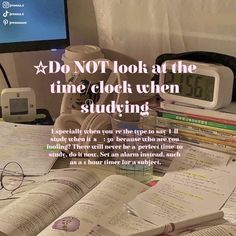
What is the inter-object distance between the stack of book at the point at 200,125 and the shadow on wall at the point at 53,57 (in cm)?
37

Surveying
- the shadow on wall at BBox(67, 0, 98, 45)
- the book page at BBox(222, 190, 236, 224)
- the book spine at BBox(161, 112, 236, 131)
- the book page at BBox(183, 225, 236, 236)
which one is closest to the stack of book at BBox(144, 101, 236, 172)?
the book spine at BBox(161, 112, 236, 131)

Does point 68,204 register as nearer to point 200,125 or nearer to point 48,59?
point 200,125

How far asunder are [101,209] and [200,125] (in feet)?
0.95

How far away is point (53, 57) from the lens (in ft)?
4.51

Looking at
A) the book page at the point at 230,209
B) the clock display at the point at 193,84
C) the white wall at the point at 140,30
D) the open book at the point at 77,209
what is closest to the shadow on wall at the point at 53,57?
the white wall at the point at 140,30

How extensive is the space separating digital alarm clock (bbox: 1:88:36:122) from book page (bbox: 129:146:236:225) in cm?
39

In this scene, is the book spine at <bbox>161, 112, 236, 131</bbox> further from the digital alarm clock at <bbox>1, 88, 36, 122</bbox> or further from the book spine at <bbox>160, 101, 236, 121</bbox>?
the digital alarm clock at <bbox>1, 88, 36, 122</bbox>

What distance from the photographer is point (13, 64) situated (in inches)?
54.4

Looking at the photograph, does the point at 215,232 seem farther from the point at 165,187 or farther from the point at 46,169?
the point at 46,169

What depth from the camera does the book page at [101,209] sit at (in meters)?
0.82

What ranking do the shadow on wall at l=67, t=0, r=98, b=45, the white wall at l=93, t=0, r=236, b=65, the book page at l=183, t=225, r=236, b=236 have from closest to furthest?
1. the book page at l=183, t=225, r=236, b=236
2. the white wall at l=93, t=0, r=236, b=65
3. the shadow on wall at l=67, t=0, r=98, b=45

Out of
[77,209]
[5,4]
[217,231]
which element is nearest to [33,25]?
[5,4]

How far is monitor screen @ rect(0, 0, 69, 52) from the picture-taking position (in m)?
1.22

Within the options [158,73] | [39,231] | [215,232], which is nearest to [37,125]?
[158,73]
